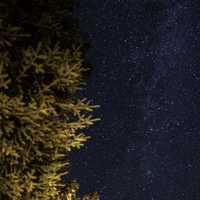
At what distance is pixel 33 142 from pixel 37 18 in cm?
119

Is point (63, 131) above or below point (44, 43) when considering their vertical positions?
below

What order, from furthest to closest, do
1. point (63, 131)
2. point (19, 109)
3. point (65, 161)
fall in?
point (65, 161) → point (63, 131) → point (19, 109)

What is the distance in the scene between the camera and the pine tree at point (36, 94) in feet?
17.3

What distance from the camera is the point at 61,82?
5582 millimetres

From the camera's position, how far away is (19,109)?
526 cm

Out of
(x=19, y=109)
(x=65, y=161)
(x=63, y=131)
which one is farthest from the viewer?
(x=65, y=161)

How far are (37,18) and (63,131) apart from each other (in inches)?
45.0

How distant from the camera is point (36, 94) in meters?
5.48

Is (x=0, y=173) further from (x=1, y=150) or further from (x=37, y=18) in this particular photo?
(x=37, y=18)

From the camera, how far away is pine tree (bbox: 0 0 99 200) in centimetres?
529

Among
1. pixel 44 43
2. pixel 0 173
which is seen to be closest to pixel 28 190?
pixel 0 173

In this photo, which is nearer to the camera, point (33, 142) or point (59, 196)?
point (33, 142)

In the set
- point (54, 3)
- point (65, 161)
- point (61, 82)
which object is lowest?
point (65, 161)

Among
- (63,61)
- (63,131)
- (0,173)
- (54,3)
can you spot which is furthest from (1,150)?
(54,3)
